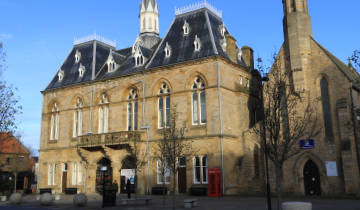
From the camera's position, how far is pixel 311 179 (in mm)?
31047

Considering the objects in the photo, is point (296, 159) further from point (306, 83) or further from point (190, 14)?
point (190, 14)

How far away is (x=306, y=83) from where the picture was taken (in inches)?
1273

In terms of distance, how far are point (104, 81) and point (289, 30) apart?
64.7 ft

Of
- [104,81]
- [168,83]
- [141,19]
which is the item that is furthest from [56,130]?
[141,19]

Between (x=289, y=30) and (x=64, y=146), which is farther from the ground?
(x=289, y=30)

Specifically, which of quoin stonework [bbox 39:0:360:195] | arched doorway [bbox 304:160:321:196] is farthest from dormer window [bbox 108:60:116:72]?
arched doorway [bbox 304:160:321:196]

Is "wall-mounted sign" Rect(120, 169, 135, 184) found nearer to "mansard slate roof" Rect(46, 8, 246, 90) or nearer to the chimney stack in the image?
"mansard slate roof" Rect(46, 8, 246, 90)

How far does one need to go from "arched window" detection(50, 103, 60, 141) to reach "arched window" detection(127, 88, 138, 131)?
35.9 ft

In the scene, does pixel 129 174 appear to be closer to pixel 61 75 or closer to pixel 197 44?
pixel 197 44

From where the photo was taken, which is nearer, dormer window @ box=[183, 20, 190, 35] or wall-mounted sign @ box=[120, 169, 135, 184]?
wall-mounted sign @ box=[120, 169, 135, 184]

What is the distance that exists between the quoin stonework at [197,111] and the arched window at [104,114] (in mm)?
109

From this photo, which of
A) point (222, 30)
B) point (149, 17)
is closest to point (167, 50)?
point (222, 30)

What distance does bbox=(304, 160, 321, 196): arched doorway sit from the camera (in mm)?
30797

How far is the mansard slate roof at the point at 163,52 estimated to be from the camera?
35.5 meters
